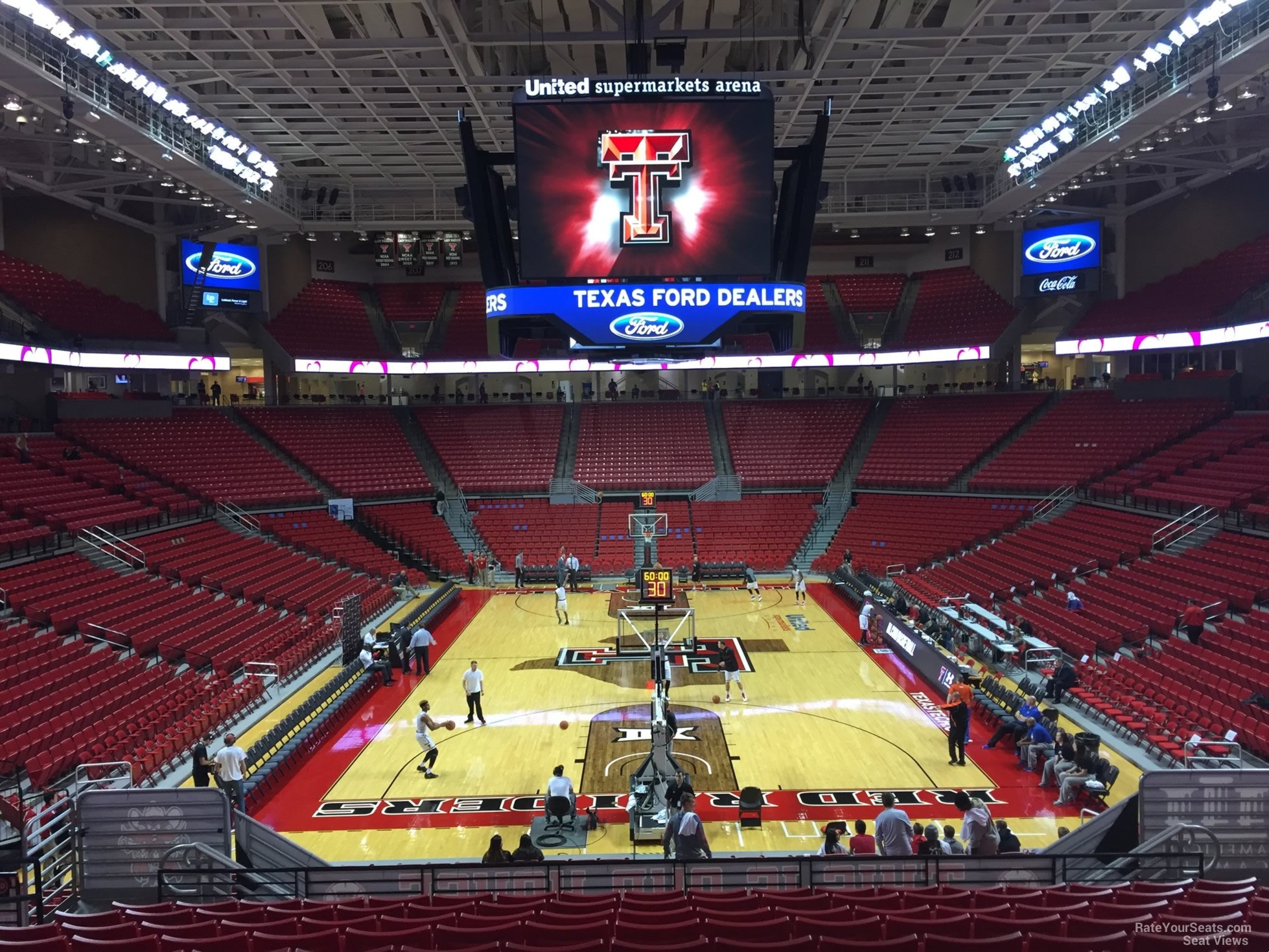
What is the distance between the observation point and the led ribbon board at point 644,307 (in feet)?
31.7

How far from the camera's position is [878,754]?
46.8ft

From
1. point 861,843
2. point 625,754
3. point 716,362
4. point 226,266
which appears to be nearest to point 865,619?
point 625,754

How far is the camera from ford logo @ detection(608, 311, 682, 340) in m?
9.72

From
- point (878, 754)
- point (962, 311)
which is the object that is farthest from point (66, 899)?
point (962, 311)

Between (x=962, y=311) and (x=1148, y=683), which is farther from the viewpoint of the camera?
(x=962, y=311)

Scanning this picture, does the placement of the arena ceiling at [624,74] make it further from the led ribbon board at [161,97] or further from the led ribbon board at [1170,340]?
the led ribbon board at [1170,340]

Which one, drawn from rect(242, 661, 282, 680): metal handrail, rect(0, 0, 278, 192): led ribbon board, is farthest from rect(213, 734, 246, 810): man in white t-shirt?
rect(0, 0, 278, 192): led ribbon board

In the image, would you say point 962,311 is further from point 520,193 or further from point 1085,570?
point 520,193

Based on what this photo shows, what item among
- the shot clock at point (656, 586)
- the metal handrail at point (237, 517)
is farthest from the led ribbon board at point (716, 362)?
the shot clock at point (656, 586)

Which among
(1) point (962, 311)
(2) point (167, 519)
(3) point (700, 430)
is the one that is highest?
(1) point (962, 311)

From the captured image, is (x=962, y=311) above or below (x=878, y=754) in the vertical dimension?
above

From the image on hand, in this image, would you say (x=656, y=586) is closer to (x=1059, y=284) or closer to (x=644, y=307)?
(x=644, y=307)

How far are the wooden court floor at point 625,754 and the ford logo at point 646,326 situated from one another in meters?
6.91

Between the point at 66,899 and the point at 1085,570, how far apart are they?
22.7m
